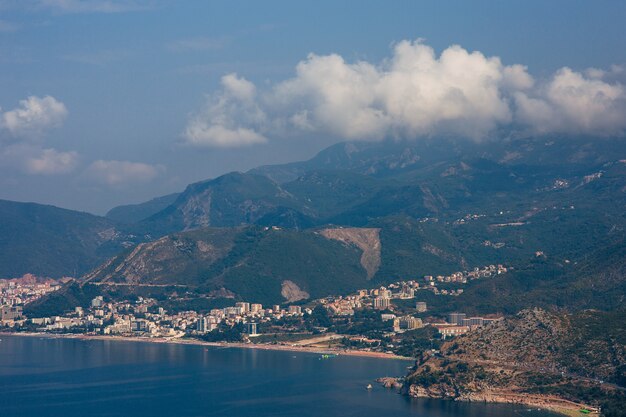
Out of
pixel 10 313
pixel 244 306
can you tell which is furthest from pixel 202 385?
pixel 10 313

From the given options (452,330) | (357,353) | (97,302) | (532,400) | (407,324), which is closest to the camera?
(532,400)

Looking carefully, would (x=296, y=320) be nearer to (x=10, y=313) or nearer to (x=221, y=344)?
(x=221, y=344)

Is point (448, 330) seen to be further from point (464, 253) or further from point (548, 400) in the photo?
point (464, 253)

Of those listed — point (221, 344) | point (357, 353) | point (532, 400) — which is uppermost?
point (221, 344)

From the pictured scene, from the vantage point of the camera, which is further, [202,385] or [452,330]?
[452,330]

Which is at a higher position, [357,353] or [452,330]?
[452,330]

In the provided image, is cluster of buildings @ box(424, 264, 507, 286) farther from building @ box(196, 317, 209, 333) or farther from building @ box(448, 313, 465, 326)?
building @ box(196, 317, 209, 333)

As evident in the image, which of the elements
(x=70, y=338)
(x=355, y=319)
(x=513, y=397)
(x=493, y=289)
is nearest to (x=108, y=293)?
(x=70, y=338)
